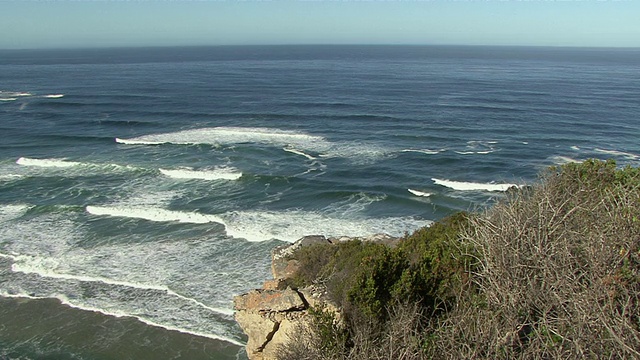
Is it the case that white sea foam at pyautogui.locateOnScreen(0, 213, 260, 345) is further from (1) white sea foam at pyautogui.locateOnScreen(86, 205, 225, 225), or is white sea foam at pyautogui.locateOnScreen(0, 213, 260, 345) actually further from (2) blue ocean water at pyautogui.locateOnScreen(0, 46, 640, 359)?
(1) white sea foam at pyautogui.locateOnScreen(86, 205, 225, 225)

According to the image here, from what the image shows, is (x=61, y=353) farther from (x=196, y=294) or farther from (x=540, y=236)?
(x=540, y=236)

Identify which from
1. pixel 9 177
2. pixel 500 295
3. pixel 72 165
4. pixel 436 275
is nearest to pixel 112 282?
pixel 436 275

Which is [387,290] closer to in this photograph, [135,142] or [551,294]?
[551,294]

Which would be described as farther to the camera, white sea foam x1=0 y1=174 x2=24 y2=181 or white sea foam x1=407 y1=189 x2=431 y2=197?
white sea foam x1=0 y1=174 x2=24 y2=181

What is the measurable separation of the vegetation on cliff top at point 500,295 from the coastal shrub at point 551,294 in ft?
0.09

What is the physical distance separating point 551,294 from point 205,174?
28529 mm

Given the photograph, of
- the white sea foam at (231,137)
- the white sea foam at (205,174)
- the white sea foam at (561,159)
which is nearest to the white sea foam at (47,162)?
the white sea foam at (231,137)

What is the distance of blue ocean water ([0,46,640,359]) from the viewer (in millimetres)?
20125

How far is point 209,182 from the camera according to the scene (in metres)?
34.9

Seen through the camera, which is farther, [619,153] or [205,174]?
[619,153]

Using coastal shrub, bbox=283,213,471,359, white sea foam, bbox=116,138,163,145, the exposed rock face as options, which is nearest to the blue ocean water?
white sea foam, bbox=116,138,163,145

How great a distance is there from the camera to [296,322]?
13.6 m

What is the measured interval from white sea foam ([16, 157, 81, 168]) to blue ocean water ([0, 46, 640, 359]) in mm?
159

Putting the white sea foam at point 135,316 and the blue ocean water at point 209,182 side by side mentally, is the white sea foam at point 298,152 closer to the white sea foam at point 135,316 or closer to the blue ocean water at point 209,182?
the blue ocean water at point 209,182
